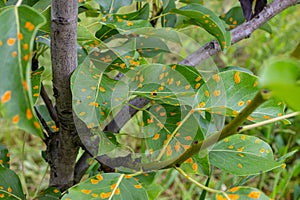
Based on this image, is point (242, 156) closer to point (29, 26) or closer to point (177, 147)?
point (177, 147)

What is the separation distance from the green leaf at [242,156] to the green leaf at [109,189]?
0.42 feet

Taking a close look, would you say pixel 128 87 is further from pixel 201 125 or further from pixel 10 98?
pixel 10 98

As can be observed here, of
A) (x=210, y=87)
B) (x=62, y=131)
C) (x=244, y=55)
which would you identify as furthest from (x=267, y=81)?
(x=244, y=55)

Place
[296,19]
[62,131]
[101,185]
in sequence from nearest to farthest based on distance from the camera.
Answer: [101,185], [62,131], [296,19]

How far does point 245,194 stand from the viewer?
484 mm

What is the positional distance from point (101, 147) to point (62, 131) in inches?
3.9

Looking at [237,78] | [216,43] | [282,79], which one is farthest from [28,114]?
[216,43]

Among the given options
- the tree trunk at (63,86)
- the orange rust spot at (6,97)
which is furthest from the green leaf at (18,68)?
the tree trunk at (63,86)

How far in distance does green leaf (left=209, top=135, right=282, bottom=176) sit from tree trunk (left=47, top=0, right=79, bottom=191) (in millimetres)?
212

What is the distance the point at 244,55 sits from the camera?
7.71 feet

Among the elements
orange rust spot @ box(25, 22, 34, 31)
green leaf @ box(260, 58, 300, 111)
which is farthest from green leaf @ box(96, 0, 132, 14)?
green leaf @ box(260, 58, 300, 111)

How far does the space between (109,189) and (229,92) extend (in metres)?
0.20

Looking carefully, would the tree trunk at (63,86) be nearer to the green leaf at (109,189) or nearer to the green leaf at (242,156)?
the green leaf at (109,189)

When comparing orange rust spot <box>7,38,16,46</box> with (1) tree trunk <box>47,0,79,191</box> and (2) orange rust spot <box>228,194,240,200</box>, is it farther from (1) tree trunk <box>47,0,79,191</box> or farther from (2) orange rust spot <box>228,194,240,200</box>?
(2) orange rust spot <box>228,194,240,200</box>
